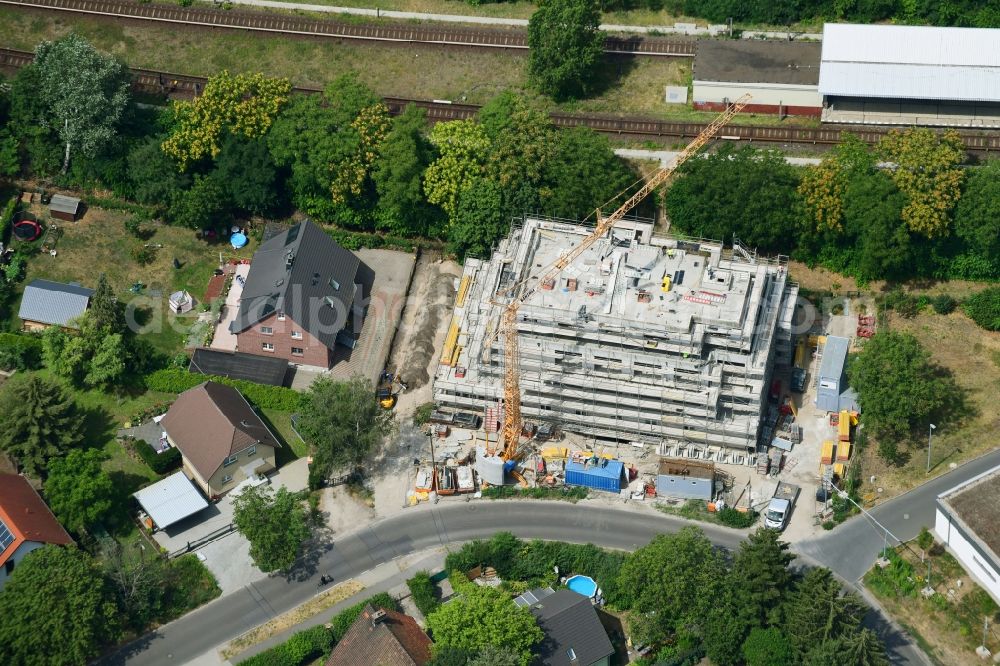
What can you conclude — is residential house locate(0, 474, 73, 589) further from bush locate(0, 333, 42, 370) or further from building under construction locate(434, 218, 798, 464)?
building under construction locate(434, 218, 798, 464)

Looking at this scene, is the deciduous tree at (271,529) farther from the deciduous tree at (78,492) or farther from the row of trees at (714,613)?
the row of trees at (714,613)

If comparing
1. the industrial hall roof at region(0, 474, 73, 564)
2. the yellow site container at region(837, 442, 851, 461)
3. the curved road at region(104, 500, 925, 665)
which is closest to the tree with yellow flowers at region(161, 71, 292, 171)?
the industrial hall roof at region(0, 474, 73, 564)

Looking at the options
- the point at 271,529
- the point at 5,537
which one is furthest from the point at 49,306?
the point at 271,529

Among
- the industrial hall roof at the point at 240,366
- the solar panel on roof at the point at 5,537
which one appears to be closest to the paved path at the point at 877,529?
the industrial hall roof at the point at 240,366

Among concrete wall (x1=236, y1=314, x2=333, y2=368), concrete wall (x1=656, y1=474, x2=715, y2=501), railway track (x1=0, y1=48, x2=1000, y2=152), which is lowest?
concrete wall (x1=656, y1=474, x2=715, y2=501)

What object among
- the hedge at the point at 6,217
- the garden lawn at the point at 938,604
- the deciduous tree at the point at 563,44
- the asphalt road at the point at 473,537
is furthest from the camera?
the deciduous tree at the point at 563,44

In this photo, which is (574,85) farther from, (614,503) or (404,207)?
(614,503)
